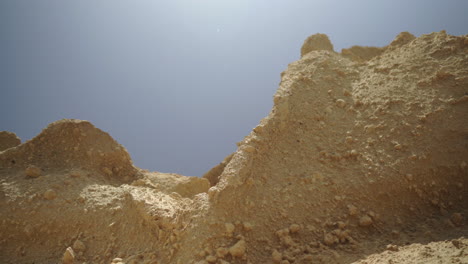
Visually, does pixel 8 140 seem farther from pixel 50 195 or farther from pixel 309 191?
pixel 309 191

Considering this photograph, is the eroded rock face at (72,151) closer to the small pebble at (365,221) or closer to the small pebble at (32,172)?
the small pebble at (32,172)

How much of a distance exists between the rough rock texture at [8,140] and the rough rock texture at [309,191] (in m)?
4.00

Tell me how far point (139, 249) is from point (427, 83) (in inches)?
233

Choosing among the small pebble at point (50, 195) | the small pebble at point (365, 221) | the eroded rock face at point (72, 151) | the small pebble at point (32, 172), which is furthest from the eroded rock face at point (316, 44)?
the small pebble at point (32, 172)

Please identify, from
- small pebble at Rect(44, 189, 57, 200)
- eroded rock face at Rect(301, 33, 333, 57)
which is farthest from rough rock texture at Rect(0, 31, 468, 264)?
eroded rock face at Rect(301, 33, 333, 57)

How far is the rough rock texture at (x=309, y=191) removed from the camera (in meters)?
3.73

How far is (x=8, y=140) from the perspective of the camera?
9367 mm

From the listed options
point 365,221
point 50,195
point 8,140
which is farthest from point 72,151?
point 365,221

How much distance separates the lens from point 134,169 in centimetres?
731

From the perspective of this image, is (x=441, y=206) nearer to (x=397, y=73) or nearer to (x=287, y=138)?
(x=287, y=138)

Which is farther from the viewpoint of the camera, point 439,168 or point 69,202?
point 69,202

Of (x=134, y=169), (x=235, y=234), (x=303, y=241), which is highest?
(x=134, y=169)

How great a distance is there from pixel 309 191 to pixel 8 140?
10.3 m

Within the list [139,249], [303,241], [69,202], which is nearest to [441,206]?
[303,241]
